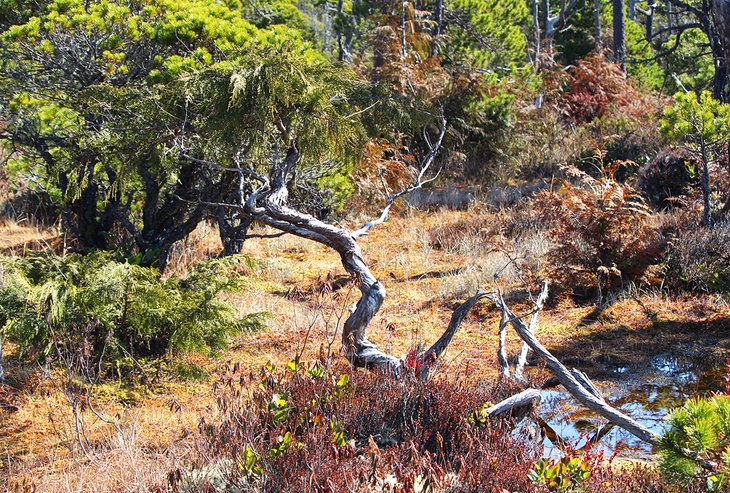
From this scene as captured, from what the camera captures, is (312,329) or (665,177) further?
(665,177)

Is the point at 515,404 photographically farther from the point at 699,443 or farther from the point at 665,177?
the point at 665,177

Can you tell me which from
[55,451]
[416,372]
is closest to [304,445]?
[416,372]

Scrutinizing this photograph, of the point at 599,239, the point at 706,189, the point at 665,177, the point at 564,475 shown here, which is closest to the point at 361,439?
the point at 564,475

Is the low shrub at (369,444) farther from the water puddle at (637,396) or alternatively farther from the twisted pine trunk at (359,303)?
the water puddle at (637,396)

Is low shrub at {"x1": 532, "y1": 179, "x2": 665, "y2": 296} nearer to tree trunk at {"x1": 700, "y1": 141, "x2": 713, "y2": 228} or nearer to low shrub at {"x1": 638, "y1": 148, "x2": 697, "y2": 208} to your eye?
tree trunk at {"x1": 700, "y1": 141, "x2": 713, "y2": 228}

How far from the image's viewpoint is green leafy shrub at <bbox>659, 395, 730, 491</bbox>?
2.78 m

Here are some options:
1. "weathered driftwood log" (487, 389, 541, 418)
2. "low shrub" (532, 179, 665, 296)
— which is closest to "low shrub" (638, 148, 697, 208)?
"low shrub" (532, 179, 665, 296)

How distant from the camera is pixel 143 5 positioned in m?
7.58

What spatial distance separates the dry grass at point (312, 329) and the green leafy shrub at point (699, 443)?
1.68 meters

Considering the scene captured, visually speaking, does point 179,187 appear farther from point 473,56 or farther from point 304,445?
point 473,56

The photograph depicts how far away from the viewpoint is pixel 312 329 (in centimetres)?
657

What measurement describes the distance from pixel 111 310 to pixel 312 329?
177cm

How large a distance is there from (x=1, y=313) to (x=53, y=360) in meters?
0.62

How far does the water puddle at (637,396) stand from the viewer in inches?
177
